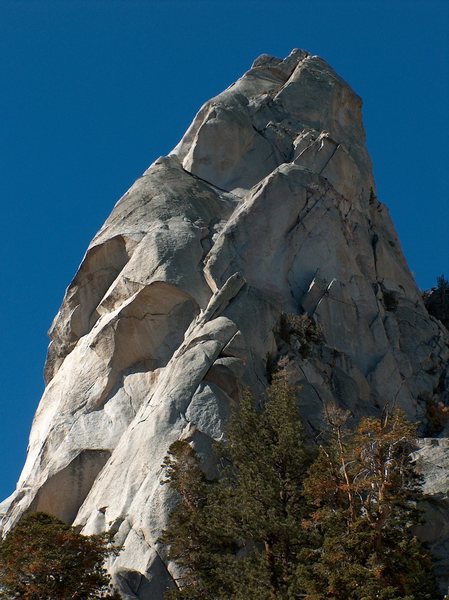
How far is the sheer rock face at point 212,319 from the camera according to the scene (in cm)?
4769

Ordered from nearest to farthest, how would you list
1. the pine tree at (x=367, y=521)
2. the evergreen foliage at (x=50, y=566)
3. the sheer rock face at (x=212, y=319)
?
the pine tree at (x=367, y=521), the evergreen foliage at (x=50, y=566), the sheer rock face at (x=212, y=319)

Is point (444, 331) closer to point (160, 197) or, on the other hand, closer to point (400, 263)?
point (400, 263)

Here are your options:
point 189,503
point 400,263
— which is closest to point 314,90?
point 400,263

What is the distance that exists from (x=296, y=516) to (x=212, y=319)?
12.9 metres

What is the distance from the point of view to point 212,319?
170 feet

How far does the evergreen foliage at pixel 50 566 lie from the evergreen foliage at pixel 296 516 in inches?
125

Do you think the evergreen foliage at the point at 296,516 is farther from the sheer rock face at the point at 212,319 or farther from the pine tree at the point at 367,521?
the sheer rock face at the point at 212,319

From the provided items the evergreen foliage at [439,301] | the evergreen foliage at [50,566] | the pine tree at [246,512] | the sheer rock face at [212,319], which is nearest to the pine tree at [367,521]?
the pine tree at [246,512]

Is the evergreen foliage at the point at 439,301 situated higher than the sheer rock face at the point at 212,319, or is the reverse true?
the evergreen foliage at the point at 439,301

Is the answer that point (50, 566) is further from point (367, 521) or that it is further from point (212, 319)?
point (212, 319)

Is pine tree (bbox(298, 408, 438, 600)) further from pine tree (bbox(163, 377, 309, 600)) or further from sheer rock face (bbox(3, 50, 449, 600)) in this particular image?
sheer rock face (bbox(3, 50, 449, 600))

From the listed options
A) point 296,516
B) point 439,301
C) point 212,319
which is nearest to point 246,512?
point 296,516

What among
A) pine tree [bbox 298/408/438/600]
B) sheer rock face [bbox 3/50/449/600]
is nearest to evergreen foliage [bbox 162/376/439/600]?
pine tree [bbox 298/408/438/600]

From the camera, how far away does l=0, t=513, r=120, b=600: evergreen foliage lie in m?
37.0
